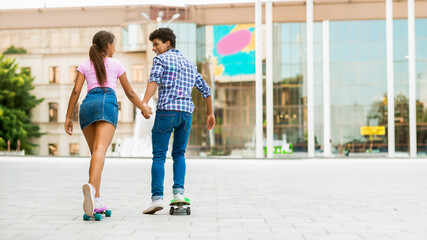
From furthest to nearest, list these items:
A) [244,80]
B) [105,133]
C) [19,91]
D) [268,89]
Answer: [19,91] → [244,80] → [268,89] → [105,133]

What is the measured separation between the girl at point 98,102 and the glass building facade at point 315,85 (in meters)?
37.0

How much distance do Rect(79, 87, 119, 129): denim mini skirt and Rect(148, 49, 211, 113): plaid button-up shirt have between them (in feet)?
1.62

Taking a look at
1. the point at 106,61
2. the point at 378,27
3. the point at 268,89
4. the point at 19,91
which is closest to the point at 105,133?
the point at 106,61

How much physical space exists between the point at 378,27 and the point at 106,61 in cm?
4097

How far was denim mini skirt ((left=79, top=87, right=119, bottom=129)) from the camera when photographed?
5.68 metres

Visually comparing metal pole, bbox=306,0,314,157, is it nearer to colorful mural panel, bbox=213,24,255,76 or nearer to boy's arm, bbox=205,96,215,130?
colorful mural panel, bbox=213,24,255,76

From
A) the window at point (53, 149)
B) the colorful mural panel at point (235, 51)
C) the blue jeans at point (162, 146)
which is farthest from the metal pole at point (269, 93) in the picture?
the blue jeans at point (162, 146)

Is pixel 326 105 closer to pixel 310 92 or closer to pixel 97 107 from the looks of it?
pixel 310 92

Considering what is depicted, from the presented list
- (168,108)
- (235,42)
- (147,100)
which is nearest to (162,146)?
(168,108)

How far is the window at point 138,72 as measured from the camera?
4900 centimetres

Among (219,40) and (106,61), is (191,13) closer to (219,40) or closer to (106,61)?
(219,40)

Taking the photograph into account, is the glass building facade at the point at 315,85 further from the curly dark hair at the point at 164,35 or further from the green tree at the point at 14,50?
the curly dark hair at the point at 164,35

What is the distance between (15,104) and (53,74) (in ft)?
12.9

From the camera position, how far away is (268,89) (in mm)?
35094
